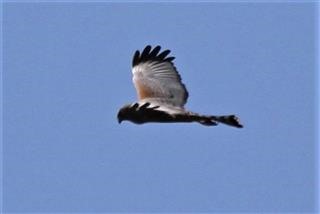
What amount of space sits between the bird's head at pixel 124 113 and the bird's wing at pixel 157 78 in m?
1.27

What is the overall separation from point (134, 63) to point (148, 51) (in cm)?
33

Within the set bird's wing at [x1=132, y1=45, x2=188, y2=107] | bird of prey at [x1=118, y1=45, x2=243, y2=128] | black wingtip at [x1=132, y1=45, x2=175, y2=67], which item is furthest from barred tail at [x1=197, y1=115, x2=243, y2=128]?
black wingtip at [x1=132, y1=45, x2=175, y2=67]

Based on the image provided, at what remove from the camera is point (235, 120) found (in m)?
11.9

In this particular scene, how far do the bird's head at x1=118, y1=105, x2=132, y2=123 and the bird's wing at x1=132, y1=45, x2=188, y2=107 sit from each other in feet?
4.18

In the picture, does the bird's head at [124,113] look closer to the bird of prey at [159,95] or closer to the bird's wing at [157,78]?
the bird of prey at [159,95]

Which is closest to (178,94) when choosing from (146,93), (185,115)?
(146,93)

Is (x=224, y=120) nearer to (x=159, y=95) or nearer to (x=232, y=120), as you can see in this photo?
(x=232, y=120)

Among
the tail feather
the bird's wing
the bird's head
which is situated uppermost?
the bird's wing

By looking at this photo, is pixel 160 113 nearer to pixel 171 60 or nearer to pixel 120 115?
pixel 120 115

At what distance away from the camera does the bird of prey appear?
12.0 metres

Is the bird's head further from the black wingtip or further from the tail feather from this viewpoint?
the black wingtip

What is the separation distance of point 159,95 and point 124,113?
5.76ft

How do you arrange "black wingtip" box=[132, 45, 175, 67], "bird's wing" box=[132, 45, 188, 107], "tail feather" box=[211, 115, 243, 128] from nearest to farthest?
1. "tail feather" box=[211, 115, 243, 128]
2. "bird's wing" box=[132, 45, 188, 107]
3. "black wingtip" box=[132, 45, 175, 67]

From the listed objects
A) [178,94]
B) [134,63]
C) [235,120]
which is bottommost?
[235,120]
